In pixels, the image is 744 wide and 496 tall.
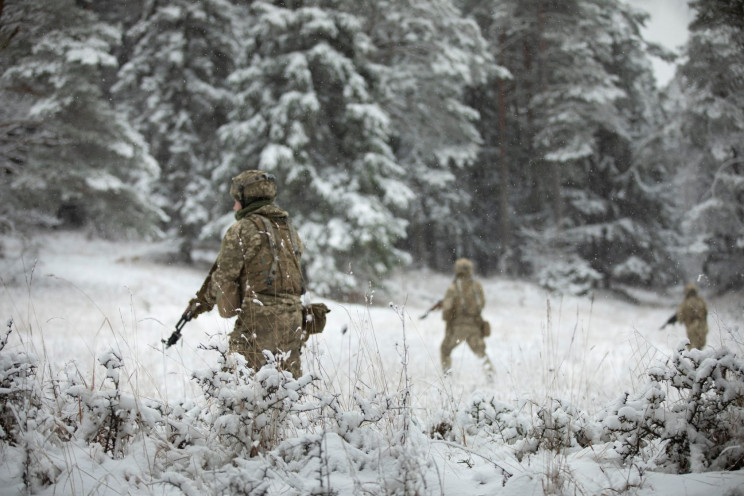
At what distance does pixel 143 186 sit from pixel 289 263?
14583 mm

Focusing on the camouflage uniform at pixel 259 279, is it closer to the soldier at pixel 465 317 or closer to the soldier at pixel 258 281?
the soldier at pixel 258 281

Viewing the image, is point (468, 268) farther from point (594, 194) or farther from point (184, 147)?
point (594, 194)

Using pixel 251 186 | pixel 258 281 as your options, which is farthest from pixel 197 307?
pixel 251 186

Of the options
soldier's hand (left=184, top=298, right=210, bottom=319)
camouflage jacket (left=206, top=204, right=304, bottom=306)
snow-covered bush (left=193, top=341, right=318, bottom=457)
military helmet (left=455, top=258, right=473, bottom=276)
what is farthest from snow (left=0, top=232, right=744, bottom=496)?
military helmet (left=455, top=258, right=473, bottom=276)

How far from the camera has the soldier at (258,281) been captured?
123 inches

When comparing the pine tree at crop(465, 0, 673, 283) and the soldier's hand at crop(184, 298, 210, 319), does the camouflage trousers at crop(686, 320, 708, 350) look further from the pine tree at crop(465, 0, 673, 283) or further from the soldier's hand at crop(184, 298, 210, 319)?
the pine tree at crop(465, 0, 673, 283)

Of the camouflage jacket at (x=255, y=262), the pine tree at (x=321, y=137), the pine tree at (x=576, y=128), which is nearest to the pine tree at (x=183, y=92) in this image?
the pine tree at (x=321, y=137)

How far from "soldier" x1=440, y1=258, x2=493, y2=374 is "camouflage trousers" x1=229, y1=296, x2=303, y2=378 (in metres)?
3.69

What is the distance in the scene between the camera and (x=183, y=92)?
16.0 metres

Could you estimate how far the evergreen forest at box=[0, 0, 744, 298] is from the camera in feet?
39.3

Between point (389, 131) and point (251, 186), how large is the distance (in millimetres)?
11407

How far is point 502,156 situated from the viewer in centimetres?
2069

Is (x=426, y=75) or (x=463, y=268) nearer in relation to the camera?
(x=463, y=268)

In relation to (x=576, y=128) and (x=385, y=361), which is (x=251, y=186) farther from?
(x=576, y=128)
